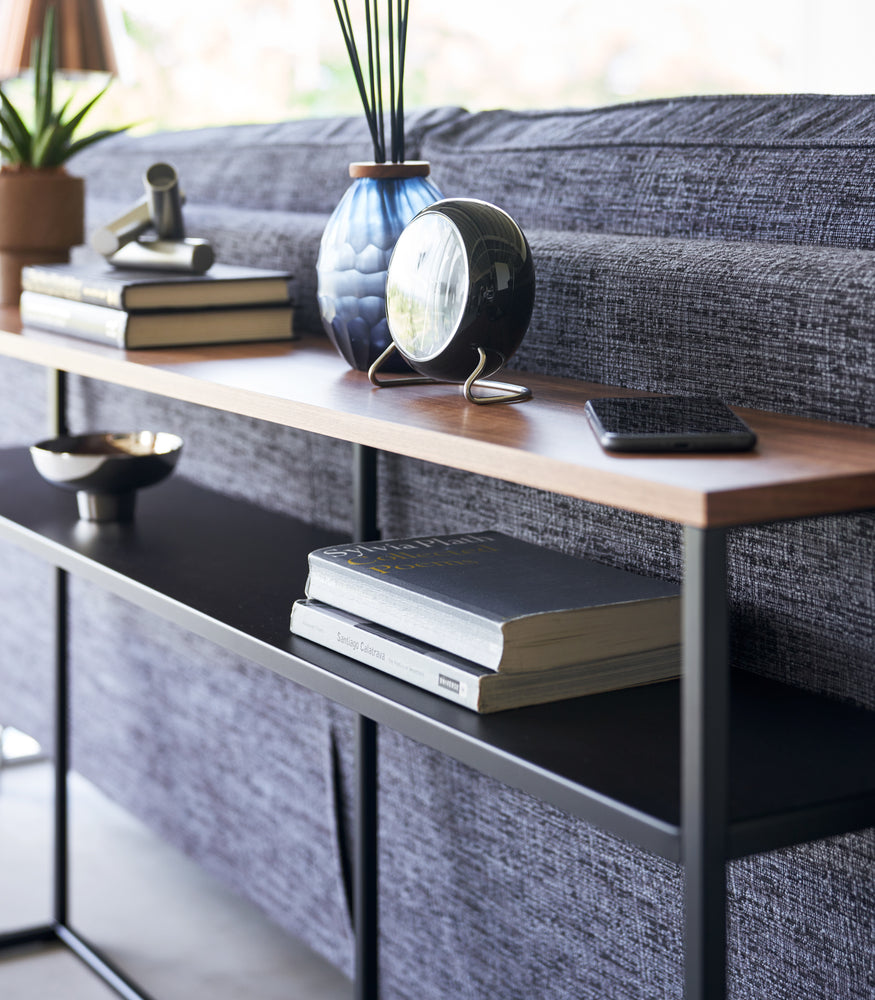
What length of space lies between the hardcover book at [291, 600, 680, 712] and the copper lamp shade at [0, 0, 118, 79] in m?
2.56

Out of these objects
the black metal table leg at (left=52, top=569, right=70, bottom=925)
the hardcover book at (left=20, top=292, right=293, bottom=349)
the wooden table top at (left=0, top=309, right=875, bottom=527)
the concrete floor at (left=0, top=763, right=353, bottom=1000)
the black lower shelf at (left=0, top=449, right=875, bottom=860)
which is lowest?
the concrete floor at (left=0, top=763, right=353, bottom=1000)

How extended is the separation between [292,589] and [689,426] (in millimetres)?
562

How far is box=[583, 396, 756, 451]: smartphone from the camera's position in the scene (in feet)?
2.50

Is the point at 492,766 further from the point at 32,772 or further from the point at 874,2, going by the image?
the point at 874,2

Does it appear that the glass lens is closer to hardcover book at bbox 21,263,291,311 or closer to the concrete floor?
hardcover book at bbox 21,263,291,311

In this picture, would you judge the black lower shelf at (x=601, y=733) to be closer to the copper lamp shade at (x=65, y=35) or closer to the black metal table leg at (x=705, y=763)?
the black metal table leg at (x=705, y=763)

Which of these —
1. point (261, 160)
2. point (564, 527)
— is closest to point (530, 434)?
point (564, 527)

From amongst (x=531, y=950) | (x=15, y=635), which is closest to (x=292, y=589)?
(x=531, y=950)

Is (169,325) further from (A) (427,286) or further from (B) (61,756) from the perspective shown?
(B) (61,756)

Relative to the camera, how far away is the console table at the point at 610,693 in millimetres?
718

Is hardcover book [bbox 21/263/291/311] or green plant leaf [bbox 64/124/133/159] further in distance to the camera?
green plant leaf [bbox 64/124/133/159]

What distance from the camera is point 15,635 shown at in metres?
2.30

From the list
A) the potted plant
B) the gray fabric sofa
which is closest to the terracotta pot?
the potted plant

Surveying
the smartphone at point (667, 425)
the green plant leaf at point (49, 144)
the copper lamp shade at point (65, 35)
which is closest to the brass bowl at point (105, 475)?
the green plant leaf at point (49, 144)
